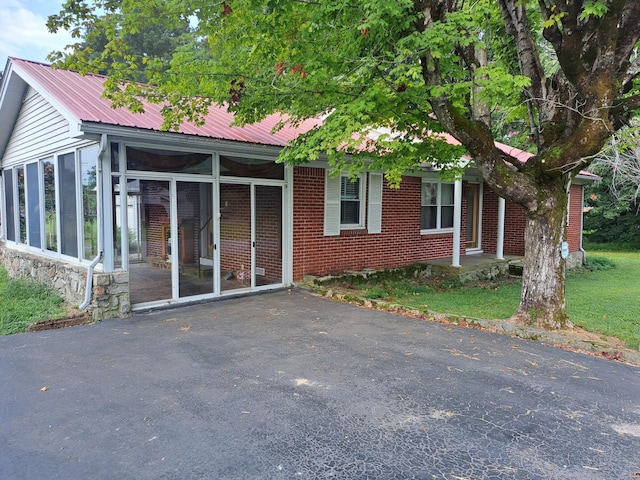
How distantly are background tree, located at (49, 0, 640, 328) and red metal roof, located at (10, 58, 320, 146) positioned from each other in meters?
0.46

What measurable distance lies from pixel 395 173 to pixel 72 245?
19.4ft

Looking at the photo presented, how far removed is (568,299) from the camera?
28.7 ft

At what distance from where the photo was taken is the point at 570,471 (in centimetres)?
289

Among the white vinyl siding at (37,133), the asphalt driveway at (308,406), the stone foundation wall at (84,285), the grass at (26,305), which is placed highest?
the white vinyl siding at (37,133)

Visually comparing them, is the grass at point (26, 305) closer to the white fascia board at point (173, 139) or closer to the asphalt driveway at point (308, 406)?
the asphalt driveway at point (308, 406)

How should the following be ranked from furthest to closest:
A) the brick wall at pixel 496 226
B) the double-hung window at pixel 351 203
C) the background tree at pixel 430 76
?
the brick wall at pixel 496 226 → the double-hung window at pixel 351 203 → the background tree at pixel 430 76

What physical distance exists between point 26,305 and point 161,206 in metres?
2.78

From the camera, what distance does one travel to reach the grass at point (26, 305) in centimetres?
634

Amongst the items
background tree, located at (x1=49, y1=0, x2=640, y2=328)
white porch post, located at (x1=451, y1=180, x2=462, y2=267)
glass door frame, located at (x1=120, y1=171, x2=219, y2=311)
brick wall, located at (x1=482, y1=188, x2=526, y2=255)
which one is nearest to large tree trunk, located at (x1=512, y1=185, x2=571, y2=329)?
background tree, located at (x1=49, y1=0, x2=640, y2=328)

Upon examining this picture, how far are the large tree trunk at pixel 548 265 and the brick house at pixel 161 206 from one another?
15.1 feet

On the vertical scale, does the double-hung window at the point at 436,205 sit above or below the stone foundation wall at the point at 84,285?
above

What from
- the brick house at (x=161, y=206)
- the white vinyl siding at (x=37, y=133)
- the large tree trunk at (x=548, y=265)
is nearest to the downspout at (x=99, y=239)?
the brick house at (x=161, y=206)

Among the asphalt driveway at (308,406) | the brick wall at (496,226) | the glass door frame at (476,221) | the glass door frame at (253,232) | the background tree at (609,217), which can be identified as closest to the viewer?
the asphalt driveway at (308,406)

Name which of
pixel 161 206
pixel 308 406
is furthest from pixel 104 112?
pixel 308 406
